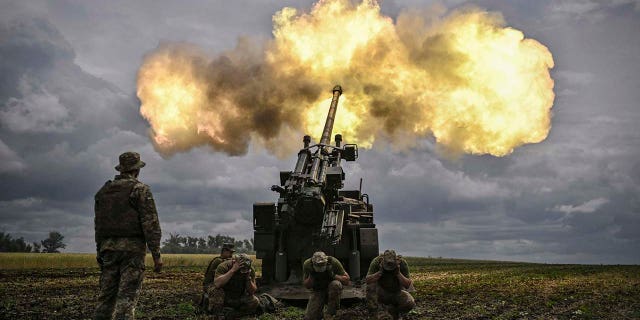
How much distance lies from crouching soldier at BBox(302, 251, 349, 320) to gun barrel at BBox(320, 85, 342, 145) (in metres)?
8.12

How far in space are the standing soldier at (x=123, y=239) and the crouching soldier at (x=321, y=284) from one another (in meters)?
3.02

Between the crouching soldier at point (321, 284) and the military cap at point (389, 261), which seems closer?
the military cap at point (389, 261)

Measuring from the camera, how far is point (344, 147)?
Answer: 17.6m

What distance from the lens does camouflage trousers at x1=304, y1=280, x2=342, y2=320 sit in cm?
932

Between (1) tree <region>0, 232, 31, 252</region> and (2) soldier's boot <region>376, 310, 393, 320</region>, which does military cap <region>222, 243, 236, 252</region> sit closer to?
(2) soldier's boot <region>376, 310, 393, 320</region>

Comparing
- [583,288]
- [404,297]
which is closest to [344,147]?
[404,297]

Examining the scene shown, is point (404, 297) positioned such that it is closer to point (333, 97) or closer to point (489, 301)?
point (489, 301)

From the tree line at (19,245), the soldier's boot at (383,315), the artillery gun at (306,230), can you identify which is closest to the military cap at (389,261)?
the soldier's boot at (383,315)

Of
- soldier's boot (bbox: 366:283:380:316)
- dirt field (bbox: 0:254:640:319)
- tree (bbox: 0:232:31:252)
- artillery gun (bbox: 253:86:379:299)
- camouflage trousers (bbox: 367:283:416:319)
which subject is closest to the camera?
soldier's boot (bbox: 366:283:380:316)

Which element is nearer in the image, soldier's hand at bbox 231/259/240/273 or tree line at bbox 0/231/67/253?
soldier's hand at bbox 231/259/240/273

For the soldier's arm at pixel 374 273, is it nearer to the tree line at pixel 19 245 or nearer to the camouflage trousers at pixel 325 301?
the camouflage trousers at pixel 325 301

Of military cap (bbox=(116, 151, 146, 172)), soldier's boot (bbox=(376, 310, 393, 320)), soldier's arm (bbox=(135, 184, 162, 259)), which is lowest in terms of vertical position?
soldier's boot (bbox=(376, 310, 393, 320))

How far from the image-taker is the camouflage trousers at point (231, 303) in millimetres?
9172

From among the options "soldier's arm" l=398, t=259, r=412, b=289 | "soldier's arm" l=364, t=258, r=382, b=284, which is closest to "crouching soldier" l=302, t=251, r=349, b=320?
"soldier's arm" l=364, t=258, r=382, b=284
